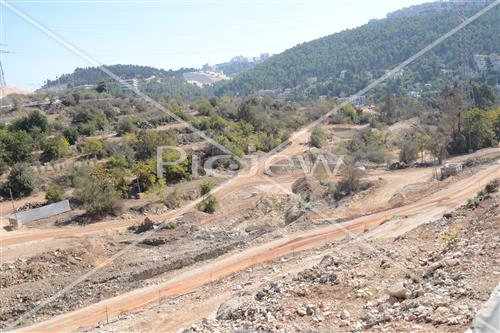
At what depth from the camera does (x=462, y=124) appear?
3241cm

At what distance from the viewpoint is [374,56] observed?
126 metres

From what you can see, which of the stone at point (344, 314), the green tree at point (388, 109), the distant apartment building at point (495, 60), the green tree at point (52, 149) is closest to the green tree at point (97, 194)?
the green tree at point (52, 149)

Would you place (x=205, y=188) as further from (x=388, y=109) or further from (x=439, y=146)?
(x=388, y=109)

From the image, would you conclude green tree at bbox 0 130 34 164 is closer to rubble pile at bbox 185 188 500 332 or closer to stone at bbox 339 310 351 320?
rubble pile at bbox 185 188 500 332

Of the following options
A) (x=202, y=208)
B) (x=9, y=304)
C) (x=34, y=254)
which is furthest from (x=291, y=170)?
(x=9, y=304)

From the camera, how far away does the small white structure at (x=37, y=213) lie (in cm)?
2289

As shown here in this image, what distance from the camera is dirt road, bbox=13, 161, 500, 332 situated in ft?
44.8

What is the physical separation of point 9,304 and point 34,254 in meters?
3.52

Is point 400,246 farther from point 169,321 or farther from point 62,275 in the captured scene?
point 62,275

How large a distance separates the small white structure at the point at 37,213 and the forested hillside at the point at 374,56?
279 ft

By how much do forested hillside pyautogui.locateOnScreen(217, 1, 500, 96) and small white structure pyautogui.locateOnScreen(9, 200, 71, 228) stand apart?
84889mm

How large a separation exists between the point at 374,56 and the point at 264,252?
11913cm

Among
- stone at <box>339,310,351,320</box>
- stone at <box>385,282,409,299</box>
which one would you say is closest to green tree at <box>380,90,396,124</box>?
stone at <box>385,282,409,299</box>

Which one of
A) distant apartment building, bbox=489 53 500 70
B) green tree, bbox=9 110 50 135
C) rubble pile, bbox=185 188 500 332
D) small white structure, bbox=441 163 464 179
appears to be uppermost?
distant apartment building, bbox=489 53 500 70
